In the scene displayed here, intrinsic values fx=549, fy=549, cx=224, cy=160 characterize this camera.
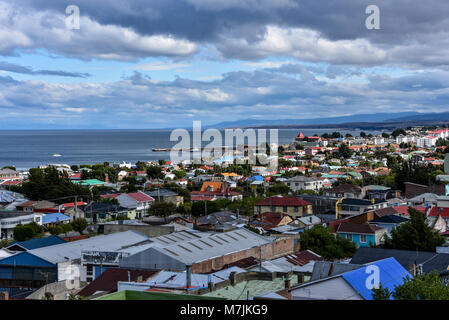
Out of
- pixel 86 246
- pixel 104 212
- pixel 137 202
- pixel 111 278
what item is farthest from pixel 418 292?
pixel 137 202

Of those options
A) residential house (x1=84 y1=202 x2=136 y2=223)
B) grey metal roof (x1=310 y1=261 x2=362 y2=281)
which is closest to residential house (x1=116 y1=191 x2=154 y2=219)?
residential house (x1=84 y1=202 x2=136 y2=223)

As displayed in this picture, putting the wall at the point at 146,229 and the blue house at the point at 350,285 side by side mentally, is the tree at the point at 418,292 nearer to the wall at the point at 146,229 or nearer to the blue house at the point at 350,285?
the blue house at the point at 350,285

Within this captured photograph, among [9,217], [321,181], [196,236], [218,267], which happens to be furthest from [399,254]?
[321,181]

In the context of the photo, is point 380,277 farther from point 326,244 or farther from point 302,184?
point 302,184

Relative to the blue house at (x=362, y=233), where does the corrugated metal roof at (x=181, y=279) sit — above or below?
above

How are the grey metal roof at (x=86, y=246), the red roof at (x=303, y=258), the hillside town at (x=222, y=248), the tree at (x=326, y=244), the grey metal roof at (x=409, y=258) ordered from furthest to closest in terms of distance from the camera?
the tree at (x=326, y=244), the grey metal roof at (x=86, y=246), the red roof at (x=303, y=258), the grey metal roof at (x=409, y=258), the hillside town at (x=222, y=248)

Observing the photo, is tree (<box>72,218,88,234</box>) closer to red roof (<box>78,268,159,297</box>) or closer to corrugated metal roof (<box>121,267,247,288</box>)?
red roof (<box>78,268,159,297</box>)

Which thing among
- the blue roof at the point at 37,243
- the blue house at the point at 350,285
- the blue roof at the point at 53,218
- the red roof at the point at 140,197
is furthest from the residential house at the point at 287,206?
the blue house at the point at 350,285
